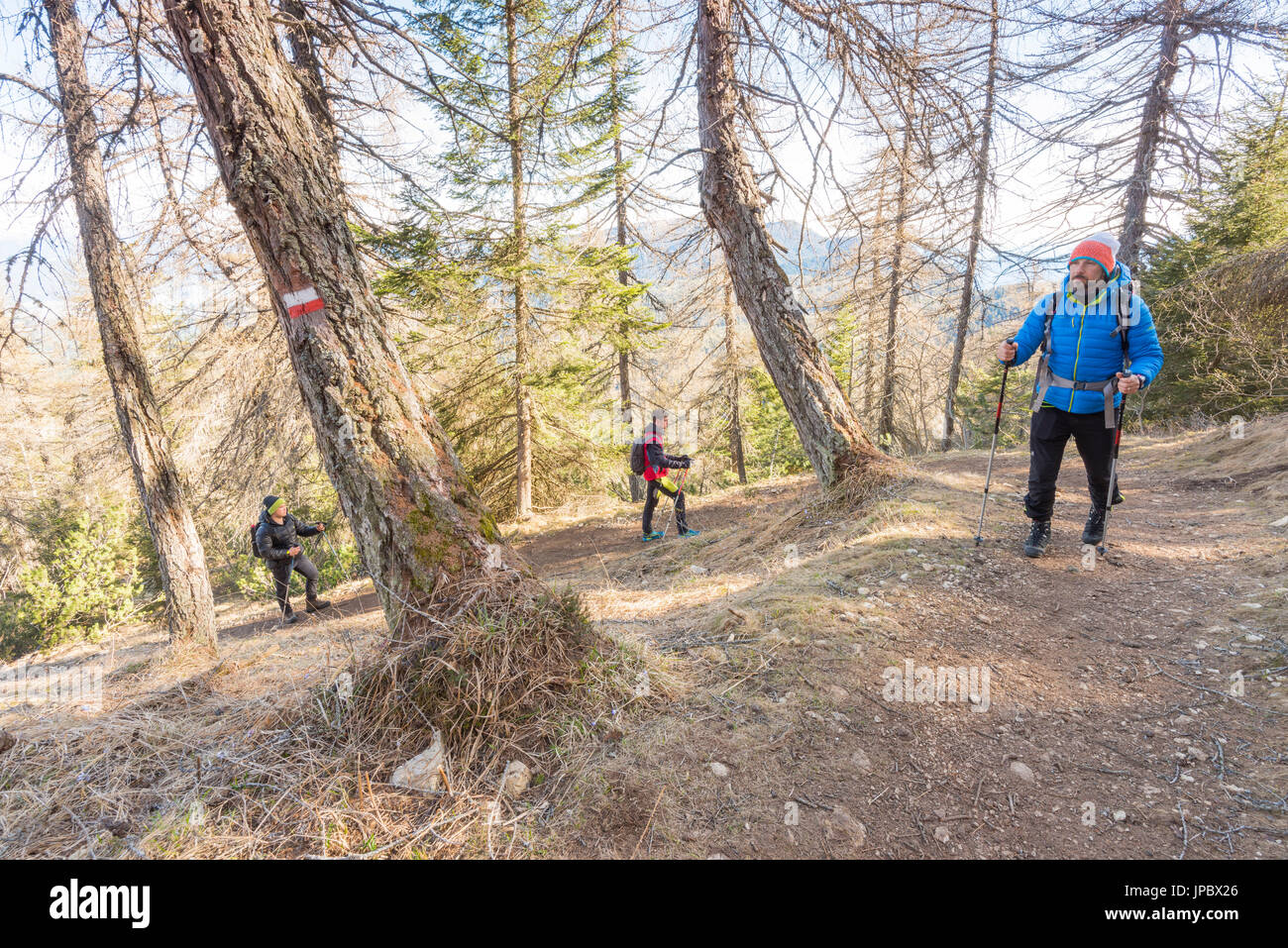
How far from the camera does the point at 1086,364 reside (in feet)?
13.4

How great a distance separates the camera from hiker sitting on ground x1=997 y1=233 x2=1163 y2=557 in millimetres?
3904

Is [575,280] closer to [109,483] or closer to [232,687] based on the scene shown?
[232,687]

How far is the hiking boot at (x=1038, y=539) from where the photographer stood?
14.2ft

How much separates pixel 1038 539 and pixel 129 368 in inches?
411

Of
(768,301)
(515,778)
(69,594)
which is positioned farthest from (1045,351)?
(69,594)

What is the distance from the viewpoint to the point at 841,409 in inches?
240

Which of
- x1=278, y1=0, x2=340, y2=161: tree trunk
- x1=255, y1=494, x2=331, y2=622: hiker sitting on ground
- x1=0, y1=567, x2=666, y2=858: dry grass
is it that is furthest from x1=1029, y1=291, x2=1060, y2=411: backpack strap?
x1=255, y1=494, x2=331, y2=622: hiker sitting on ground

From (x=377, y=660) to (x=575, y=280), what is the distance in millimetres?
10880

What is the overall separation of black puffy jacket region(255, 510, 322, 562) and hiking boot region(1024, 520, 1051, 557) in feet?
33.0

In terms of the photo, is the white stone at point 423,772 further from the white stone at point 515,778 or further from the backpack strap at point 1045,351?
the backpack strap at point 1045,351

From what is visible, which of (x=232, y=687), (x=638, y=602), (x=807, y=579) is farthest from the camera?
(x=638, y=602)

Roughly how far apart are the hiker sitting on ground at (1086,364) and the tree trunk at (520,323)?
9.50 m

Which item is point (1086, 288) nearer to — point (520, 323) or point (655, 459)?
point (655, 459)
